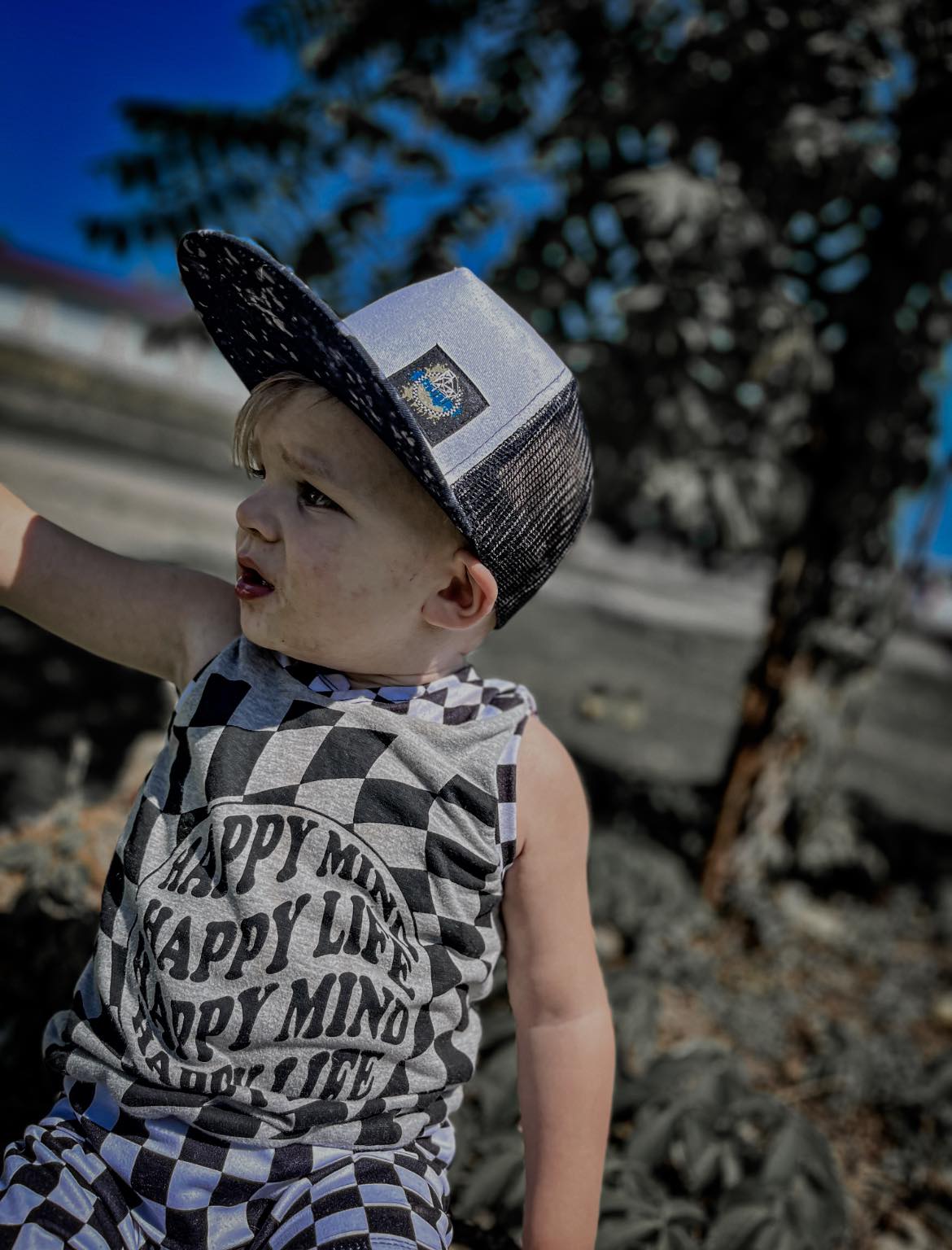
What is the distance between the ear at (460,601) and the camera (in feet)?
3.84

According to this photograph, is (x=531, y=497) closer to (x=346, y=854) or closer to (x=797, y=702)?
(x=346, y=854)

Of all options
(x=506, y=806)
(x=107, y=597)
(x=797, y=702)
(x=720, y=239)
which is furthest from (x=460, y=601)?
(x=797, y=702)

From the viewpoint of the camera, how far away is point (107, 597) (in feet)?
4.32

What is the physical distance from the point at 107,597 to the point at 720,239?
7.30ft

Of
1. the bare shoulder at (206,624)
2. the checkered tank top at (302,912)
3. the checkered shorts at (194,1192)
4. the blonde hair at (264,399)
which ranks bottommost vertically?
the checkered shorts at (194,1192)

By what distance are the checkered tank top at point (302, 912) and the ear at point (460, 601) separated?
4.5 inches

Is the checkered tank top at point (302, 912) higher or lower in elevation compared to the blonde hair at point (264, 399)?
lower

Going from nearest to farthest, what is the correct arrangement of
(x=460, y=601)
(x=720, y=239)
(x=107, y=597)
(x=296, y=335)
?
(x=296, y=335), (x=460, y=601), (x=107, y=597), (x=720, y=239)

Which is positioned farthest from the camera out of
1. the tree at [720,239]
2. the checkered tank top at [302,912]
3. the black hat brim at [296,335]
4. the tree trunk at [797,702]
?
the tree trunk at [797,702]

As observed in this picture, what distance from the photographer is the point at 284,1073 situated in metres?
1.14

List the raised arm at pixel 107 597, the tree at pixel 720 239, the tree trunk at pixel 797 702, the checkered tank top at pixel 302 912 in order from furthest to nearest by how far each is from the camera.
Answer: the tree trunk at pixel 797 702 → the tree at pixel 720 239 → the raised arm at pixel 107 597 → the checkered tank top at pixel 302 912

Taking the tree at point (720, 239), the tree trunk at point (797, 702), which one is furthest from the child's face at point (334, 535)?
the tree trunk at point (797, 702)

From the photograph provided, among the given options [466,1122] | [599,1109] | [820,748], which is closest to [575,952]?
[599,1109]

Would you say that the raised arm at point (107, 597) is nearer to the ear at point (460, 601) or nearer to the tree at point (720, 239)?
the ear at point (460, 601)
